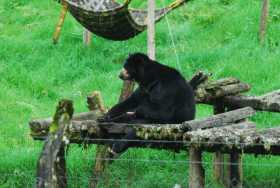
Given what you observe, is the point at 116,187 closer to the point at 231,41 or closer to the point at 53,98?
the point at 53,98

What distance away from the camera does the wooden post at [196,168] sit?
6.89 m

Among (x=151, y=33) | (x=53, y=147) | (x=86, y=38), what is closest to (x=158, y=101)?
(x=151, y=33)

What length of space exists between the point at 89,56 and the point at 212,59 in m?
2.18

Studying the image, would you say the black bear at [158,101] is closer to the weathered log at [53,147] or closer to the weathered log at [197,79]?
the weathered log at [197,79]

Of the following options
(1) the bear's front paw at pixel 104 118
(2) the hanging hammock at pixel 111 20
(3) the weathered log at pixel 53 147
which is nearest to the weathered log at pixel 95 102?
(1) the bear's front paw at pixel 104 118

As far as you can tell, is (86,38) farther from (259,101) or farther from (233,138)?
(233,138)

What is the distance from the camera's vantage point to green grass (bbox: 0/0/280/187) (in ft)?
29.0

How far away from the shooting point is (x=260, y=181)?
8625mm

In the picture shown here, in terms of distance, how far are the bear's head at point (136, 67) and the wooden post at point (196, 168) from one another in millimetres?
1348

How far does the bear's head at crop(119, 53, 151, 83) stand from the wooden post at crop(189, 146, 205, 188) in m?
1.35

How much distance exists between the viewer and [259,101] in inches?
325

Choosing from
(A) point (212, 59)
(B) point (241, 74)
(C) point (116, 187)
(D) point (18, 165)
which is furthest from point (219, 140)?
(A) point (212, 59)

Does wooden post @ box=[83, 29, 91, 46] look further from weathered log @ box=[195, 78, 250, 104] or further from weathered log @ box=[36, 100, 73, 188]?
weathered log @ box=[36, 100, 73, 188]

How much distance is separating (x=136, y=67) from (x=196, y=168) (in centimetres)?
159
